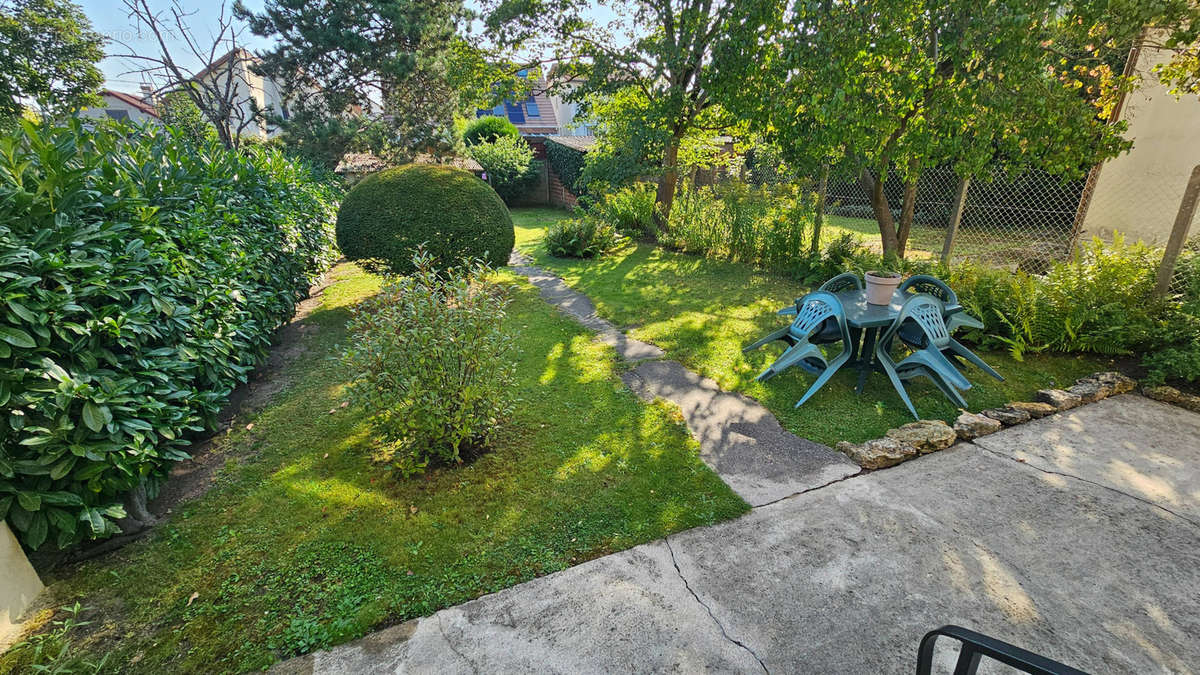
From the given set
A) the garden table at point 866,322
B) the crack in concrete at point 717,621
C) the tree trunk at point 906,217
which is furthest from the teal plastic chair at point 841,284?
the crack in concrete at point 717,621

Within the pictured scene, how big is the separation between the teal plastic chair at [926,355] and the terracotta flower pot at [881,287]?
0.55 feet

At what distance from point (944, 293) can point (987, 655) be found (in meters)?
4.22

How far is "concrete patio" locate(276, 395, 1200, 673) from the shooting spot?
1.84 meters

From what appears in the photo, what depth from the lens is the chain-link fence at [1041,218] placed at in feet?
18.4

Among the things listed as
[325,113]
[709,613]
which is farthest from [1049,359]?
[325,113]

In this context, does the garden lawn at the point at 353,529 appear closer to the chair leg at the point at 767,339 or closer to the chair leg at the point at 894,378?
the chair leg at the point at 767,339

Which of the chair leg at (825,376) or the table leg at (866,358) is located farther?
the table leg at (866,358)

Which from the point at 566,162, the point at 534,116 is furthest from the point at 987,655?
the point at 534,116

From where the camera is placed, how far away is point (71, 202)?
8.17 ft

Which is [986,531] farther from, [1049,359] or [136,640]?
[136,640]

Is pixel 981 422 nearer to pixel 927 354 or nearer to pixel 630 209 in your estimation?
pixel 927 354

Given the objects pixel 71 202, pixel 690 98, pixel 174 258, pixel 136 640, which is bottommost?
pixel 136 640

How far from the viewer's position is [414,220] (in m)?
6.14

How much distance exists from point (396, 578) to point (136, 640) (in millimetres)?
967
